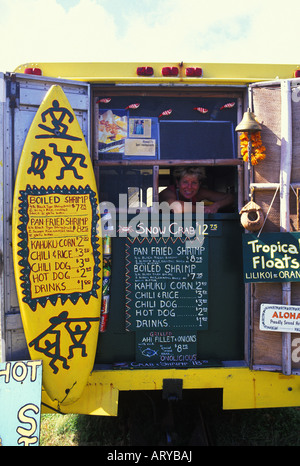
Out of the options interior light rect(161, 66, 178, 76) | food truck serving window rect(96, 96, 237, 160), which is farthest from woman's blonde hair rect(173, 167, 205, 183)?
interior light rect(161, 66, 178, 76)

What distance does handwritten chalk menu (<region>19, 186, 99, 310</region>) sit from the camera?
9.74ft

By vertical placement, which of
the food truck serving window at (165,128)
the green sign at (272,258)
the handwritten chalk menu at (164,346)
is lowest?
the handwritten chalk menu at (164,346)

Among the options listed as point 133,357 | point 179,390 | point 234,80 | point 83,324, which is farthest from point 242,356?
point 234,80

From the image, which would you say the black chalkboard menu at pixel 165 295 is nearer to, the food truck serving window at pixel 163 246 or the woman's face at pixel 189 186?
the food truck serving window at pixel 163 246

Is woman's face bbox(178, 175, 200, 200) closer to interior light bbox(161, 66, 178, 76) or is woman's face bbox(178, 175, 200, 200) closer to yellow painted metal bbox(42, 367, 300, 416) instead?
interior light bbox(161, 66, 178, 76)

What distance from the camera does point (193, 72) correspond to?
125 inches

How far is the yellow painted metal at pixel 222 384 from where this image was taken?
3.08 m

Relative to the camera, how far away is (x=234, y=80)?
10.4ft

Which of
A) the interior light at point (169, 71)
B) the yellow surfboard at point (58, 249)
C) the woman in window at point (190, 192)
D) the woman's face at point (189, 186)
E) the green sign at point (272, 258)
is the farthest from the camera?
the woman's face at point (189, 186)

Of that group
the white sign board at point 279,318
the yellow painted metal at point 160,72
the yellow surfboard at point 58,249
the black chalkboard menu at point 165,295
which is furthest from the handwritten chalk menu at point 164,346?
the yellow painted metal at point 160,72

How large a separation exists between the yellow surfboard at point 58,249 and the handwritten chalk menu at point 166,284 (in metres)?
0.31

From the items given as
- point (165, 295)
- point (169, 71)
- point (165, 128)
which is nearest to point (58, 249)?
point (165, 295)

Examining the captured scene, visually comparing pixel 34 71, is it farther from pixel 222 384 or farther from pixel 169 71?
pixel 222 384
